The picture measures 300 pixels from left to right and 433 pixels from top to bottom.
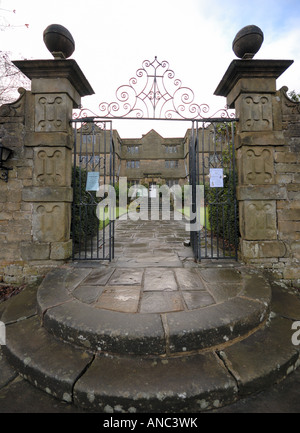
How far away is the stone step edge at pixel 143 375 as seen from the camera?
140 centimetres

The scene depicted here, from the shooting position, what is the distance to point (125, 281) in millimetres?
2814

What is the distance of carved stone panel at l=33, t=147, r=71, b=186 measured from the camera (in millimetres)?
3451

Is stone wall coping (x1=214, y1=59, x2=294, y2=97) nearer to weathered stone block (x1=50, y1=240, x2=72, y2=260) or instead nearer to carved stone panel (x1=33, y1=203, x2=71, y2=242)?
carved stone panel (x1=33, y1=203, x2=71, y2=242)

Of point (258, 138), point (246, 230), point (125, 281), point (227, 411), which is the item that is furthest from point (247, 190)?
point (227, 411)

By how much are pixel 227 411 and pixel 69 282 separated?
2146mm

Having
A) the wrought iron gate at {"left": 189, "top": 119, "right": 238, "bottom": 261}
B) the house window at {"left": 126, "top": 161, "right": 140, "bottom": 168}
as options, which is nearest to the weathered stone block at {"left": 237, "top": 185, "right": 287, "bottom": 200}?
the wrought iron gate at {"left": 189, "top": 119, "right": 238, "bottom": 261}

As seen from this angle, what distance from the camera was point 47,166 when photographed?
3.46m

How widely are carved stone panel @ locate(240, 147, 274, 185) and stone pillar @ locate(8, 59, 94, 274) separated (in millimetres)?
3002

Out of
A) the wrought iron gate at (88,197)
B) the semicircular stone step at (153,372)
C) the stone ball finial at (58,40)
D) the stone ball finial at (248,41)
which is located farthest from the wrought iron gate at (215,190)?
the stone ball finial at (58,40)

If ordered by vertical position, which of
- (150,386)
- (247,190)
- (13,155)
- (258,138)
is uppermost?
(258,138)

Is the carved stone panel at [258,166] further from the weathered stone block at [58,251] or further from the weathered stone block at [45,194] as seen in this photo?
the weathered stone block at [58,251]

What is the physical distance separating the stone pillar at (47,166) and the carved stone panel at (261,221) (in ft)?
10.1
